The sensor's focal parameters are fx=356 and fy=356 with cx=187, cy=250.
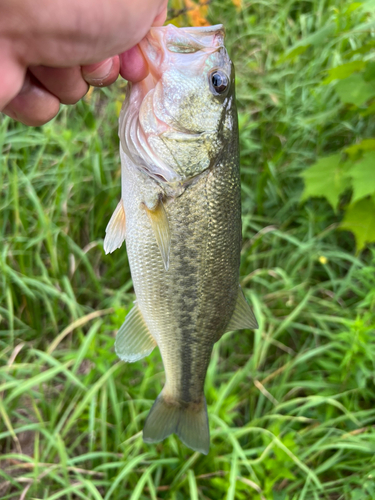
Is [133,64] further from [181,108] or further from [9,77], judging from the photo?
[9,77]

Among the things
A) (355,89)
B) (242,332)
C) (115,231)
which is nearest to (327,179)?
(355,89)

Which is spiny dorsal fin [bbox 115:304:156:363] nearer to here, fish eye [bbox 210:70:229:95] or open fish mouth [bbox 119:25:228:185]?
open fish mouth [bbox 119:25:228:185]

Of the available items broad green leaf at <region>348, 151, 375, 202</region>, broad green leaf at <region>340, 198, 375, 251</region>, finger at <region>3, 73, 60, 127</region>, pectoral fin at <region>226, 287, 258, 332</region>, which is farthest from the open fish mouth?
broad green leaf at <region>340, 198, 375, 251</region>

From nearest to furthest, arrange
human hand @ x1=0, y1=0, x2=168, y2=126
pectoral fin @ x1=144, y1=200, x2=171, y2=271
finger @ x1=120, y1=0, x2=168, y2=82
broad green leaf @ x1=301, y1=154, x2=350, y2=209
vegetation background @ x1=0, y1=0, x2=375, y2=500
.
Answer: human hand @ x1=0, y1=0, x2=168, y2=126, finger @ x1=120, y1=0, x2=168, y2=82, pectoral fin @ x1=144, y1=200, x2=171, y2=271, vegetation background @ x1=0, y1=0, x2=375, y2=500, broad green leaf @ x1=301, y1=154, x2=350, y2=209

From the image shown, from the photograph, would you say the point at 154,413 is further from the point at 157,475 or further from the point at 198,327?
the point at 157,475

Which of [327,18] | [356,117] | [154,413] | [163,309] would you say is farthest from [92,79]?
[327,18]
